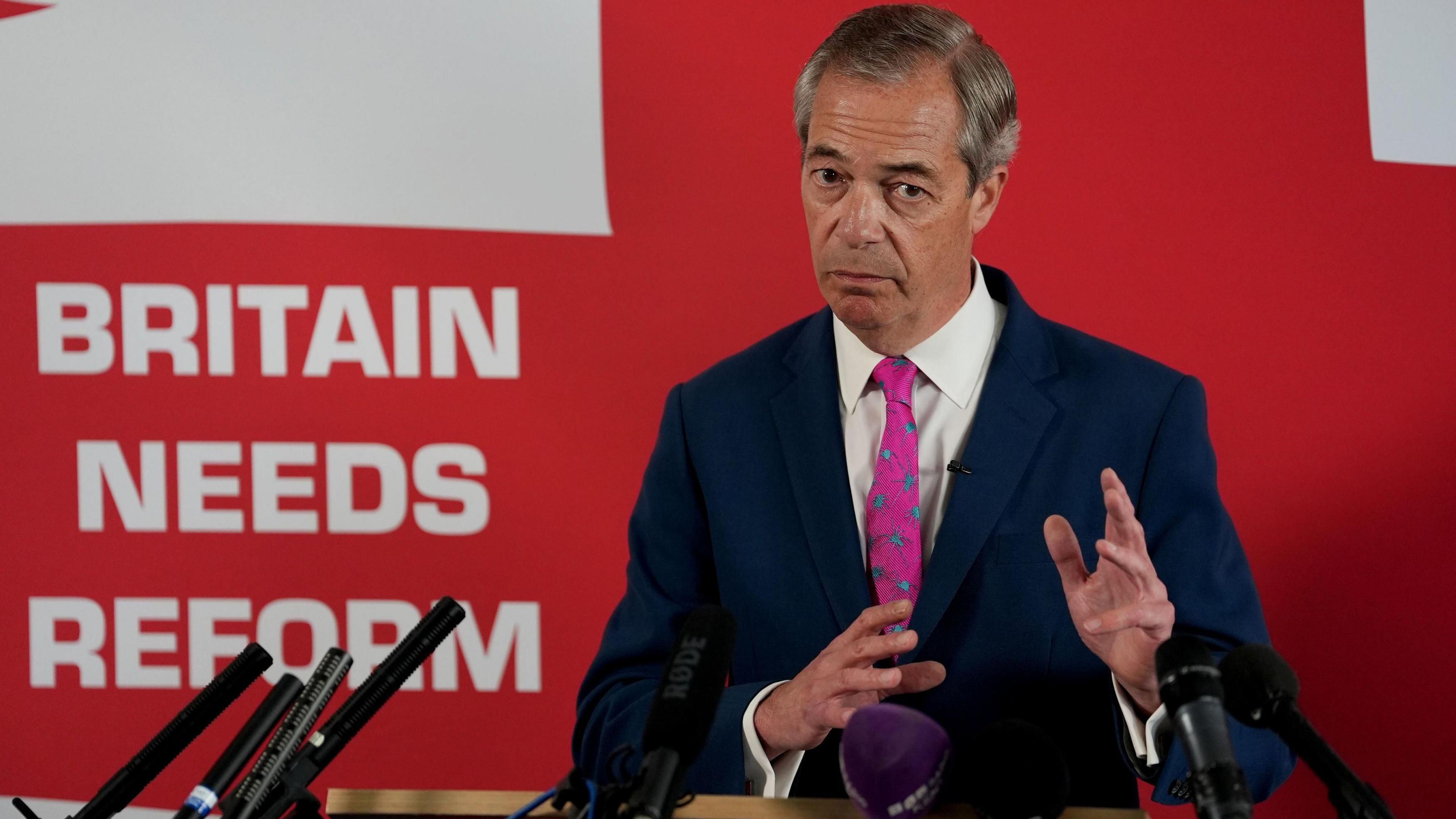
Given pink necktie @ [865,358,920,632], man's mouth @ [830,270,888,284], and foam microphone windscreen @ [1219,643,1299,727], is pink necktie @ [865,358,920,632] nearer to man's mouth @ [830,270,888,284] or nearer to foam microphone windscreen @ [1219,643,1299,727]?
man's mouth @ [830,270,888,284]

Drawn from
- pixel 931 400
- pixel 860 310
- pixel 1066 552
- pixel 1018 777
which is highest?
pixel 860 310

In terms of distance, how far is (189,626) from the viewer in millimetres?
2463

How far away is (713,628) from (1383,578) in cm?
174

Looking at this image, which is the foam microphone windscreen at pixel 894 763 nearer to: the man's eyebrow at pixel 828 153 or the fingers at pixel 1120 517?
the fingers at pixel 1120 517

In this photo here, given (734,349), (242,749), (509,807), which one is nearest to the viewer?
(242,749)

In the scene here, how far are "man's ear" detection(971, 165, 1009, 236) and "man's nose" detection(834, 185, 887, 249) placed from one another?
5.7 inches

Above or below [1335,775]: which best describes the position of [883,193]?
above

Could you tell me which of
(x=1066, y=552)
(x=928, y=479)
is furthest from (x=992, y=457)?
(x=1066, y=552)

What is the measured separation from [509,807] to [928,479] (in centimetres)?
77

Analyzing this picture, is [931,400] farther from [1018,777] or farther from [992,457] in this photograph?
[1018,777]

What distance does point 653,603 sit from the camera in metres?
1.67

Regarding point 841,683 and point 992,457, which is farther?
point 992,457

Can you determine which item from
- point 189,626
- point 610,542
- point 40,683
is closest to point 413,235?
point 610,542

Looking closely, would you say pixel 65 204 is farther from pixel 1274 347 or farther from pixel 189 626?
pixel 1274 347
